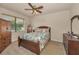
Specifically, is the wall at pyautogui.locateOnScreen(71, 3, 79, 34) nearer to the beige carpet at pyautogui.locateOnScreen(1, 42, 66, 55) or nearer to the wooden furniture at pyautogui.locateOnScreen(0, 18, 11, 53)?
the beige carpet at pyautogui.locateOnScreen(1, 42, 66, 55)

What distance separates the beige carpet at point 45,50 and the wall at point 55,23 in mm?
133

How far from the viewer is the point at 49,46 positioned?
2320mm

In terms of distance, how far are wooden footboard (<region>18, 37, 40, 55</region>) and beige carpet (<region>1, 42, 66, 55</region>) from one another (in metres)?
0.09

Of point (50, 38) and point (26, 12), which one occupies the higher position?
point (26, 12)

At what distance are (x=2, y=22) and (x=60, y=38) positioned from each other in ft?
4.25

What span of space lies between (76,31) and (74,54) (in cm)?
48

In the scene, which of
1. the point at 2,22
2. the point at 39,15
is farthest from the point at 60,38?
the point at 2,22

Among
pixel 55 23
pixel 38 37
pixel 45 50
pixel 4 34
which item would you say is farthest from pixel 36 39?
pixel 4 34

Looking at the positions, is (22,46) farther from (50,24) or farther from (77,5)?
(77,5)

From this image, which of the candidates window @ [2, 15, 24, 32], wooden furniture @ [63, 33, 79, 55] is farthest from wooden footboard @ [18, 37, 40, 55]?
wooden furniture @ [63, 33, 79, 55]

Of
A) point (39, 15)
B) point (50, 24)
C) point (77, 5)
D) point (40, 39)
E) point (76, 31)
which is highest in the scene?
point (77, 5)

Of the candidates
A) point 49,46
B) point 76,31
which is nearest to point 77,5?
point 76,31

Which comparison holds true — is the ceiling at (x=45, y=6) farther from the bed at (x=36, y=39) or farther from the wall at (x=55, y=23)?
the bed at (x=36, y=39)

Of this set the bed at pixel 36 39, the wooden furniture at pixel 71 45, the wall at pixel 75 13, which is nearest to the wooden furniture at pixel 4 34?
the bed at pixel 36 39
